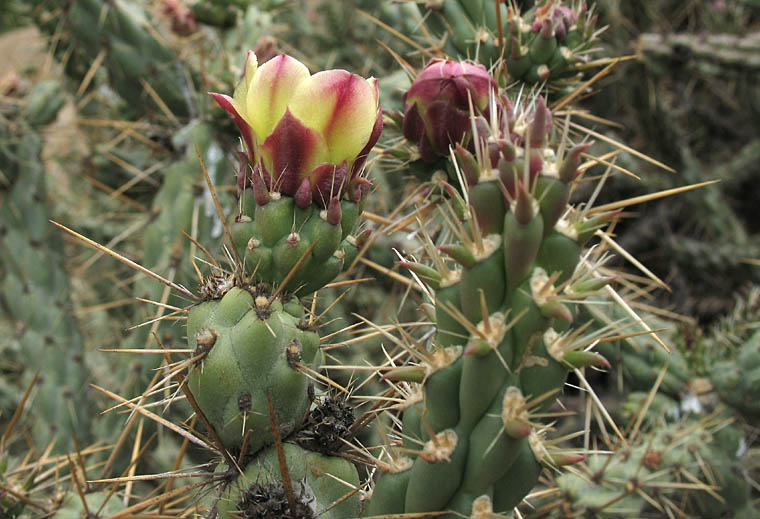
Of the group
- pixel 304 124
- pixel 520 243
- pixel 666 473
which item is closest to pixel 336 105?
pixel 304 124

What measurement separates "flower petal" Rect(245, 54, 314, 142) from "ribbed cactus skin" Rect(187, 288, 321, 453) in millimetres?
246

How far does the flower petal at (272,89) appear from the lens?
0.94 meters

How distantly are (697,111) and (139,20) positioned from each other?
3244 mm

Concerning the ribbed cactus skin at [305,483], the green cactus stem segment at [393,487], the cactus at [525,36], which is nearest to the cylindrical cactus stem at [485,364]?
the green cactus stem segment at [393,487]

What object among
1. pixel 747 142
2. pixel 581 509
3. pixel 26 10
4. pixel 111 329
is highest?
pixel 26 10

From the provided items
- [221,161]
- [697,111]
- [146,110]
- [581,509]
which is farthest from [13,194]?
[697,111]

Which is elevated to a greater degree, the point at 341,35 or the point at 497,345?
the point at 497,345

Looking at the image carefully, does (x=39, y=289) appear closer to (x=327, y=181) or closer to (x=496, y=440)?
(x=327, y=181)

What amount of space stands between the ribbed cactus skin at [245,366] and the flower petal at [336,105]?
0.83 feet

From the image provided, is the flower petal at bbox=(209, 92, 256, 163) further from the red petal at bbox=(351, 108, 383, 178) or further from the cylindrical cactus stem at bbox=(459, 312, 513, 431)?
the cylindrical cactus stem at bbox=(459, 312, 513, 431)

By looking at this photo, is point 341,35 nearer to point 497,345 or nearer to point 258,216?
point 258,216

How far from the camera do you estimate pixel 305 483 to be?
100 centimetres

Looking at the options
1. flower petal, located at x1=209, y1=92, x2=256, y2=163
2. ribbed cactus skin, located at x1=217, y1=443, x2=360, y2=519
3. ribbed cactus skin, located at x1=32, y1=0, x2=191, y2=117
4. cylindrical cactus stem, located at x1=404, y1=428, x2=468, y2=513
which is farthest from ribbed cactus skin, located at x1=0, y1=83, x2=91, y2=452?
cylindrical cactus stem, located at x1=404, y1=428, x2=468, y2=513

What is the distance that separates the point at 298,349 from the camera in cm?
100
